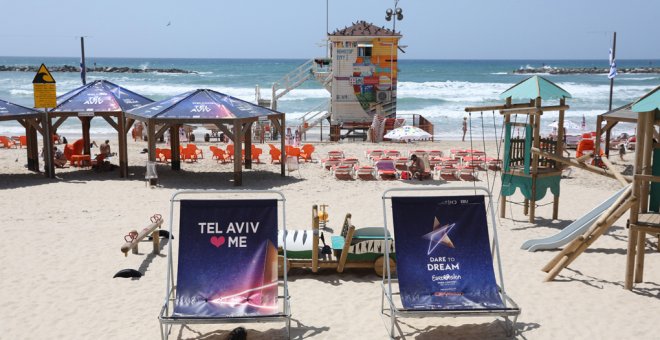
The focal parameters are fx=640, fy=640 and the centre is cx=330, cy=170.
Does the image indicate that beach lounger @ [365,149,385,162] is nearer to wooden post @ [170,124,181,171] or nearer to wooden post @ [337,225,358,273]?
wooden post @ [170,124,181,171]

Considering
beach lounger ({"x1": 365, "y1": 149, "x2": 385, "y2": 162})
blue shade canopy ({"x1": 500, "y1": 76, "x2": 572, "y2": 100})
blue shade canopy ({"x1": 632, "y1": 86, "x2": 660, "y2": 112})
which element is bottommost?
beach lounger ({"x1": 365, "y1": 149, "x2": 385, "y2": 162})

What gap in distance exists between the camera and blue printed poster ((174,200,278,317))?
22.6 feet

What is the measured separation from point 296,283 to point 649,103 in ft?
17.0

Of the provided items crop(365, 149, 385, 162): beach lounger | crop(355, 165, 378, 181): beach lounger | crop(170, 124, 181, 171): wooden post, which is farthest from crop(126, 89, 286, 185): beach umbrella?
crop(365, 149, 385, 162): beach lounger

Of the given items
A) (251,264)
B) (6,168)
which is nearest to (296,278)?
(251,264)

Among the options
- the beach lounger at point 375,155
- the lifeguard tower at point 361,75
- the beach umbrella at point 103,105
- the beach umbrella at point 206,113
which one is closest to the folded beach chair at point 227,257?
the beach umbrella at point 206,113

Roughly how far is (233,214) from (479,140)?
2336cm

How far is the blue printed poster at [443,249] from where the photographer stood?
278 inches

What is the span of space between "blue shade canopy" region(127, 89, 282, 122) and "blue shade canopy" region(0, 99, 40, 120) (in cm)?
257

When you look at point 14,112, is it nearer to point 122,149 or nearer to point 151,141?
point 122,149

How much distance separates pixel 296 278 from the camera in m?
8.89

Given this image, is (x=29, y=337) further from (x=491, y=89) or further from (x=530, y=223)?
(x=491, y=89)

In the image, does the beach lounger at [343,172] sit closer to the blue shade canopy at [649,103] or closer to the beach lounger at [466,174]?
the beach lounger at [466,174]

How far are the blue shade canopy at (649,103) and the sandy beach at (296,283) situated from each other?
2.40 metres
